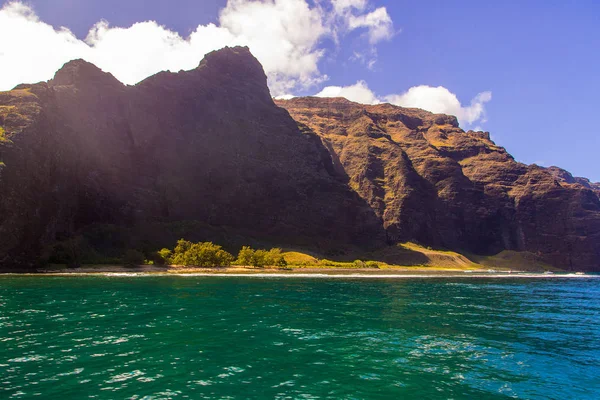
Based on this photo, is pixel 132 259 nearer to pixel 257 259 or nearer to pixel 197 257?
pixel 197 257

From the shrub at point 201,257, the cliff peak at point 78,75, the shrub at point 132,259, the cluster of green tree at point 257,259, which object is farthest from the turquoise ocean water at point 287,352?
the cliff peak at point 78,75

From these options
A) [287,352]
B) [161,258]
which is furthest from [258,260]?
[287,352]

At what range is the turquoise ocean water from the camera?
16.0m

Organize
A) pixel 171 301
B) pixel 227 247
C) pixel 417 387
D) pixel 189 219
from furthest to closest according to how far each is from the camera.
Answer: pixel 189 219 → pixel 227 247 → pixel 171 301 → pixel 417 387

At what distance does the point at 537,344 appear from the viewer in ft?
87.0

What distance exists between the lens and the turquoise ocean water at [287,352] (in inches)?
632

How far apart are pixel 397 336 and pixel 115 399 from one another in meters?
19.8

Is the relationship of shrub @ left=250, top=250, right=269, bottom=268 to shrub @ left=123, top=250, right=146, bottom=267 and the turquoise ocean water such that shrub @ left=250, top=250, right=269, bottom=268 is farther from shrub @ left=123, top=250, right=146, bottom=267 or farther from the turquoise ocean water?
the turquoise ocean water

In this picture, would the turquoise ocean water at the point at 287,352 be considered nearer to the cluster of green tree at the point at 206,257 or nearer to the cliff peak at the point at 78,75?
the cluster of green tree at the point at 206,257

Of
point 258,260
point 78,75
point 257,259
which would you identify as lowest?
point 258,260

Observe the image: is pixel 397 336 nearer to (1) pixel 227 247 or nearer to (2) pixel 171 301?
(2) pixel 171 301

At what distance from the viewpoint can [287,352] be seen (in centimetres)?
2234

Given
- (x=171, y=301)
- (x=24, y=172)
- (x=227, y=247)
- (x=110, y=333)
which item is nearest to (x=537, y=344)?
(x=110, y=333)

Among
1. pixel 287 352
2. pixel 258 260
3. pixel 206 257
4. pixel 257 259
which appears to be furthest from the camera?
pixel 257 259
